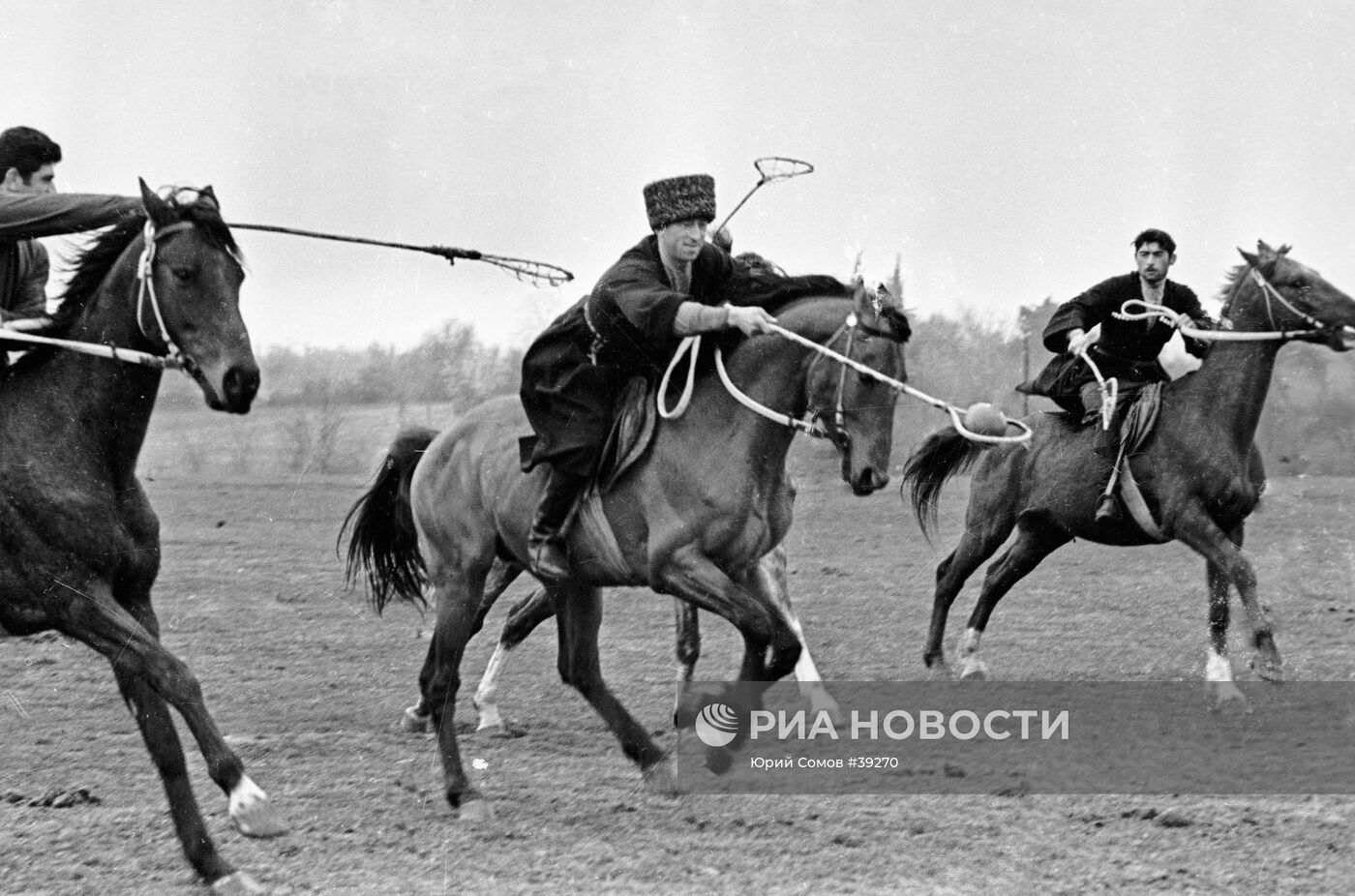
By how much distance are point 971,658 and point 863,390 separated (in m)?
3.63

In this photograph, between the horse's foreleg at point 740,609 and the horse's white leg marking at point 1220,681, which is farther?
the horse's white leg marking at point 1220,681

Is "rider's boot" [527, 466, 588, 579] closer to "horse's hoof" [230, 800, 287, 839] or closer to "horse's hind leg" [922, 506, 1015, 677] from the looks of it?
"horse's hoof" [230, 800, 287, 839]

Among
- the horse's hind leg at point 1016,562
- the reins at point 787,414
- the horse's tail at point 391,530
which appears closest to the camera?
the reins at point 787,414

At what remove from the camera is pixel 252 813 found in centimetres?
504

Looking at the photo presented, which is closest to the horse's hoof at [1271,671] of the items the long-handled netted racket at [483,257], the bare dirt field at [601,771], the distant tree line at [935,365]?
the bare dirt field at [601,771]

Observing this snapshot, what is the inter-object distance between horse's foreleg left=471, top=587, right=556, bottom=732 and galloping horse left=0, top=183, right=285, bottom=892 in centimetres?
260

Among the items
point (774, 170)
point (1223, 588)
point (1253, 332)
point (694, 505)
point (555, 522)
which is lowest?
point (1223, 588)

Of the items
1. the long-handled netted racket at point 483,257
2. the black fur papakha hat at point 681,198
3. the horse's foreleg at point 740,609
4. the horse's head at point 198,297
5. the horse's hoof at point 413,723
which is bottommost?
the horse's hoof at point 413,723

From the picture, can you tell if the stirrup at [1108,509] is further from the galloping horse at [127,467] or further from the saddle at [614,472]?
the galloping horse at [127,467]

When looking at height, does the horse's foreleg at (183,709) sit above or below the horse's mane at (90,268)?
below

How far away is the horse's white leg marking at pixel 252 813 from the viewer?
5031mm

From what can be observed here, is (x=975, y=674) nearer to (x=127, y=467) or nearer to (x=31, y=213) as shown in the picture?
(x=127, y=467)

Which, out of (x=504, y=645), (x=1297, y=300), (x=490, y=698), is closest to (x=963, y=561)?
(x=1297, y=300)

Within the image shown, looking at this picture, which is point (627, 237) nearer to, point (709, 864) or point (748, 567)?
point (748, 567)
